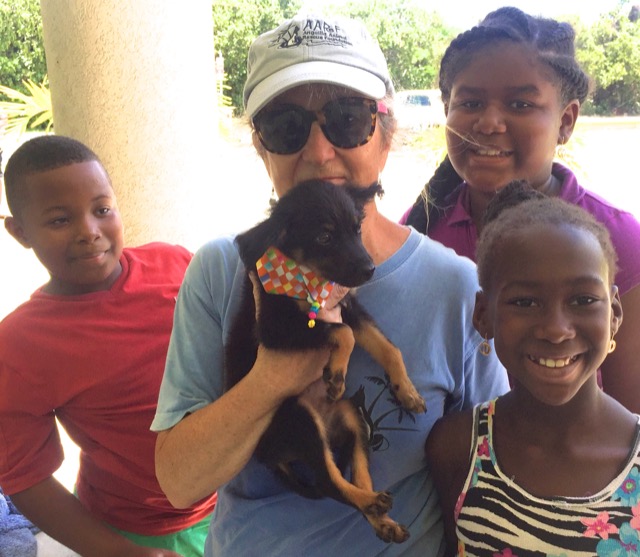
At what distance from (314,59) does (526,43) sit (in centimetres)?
95

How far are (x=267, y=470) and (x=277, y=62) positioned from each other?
1.14 m

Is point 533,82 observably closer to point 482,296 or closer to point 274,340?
point 482,296

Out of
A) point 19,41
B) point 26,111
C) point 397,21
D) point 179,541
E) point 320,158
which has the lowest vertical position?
point 179,541

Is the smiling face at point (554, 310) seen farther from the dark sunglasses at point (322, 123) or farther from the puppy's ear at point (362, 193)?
the dark sunglasses at point (322, 123)

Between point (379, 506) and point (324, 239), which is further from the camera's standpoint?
point (324, 239)

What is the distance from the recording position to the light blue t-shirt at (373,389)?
1696 millimetres

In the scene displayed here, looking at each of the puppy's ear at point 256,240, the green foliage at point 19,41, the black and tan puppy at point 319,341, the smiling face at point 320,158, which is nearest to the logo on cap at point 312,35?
the smiling face at point 320,158

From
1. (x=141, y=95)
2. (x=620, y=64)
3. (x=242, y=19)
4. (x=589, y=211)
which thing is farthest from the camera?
(x=242, y=19)

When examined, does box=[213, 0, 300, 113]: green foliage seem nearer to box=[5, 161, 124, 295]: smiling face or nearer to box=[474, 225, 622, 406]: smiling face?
box=[5, 161, 124, 295]: smiling face

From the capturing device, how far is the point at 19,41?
19.6 m

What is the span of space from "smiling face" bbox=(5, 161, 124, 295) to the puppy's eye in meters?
1.05

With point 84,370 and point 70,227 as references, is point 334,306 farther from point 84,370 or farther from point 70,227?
point 70,227

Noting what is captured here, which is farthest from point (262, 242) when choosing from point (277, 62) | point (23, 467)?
point (23, 467)

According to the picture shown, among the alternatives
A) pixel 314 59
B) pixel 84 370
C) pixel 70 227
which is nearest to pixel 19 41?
pixel 70 227
